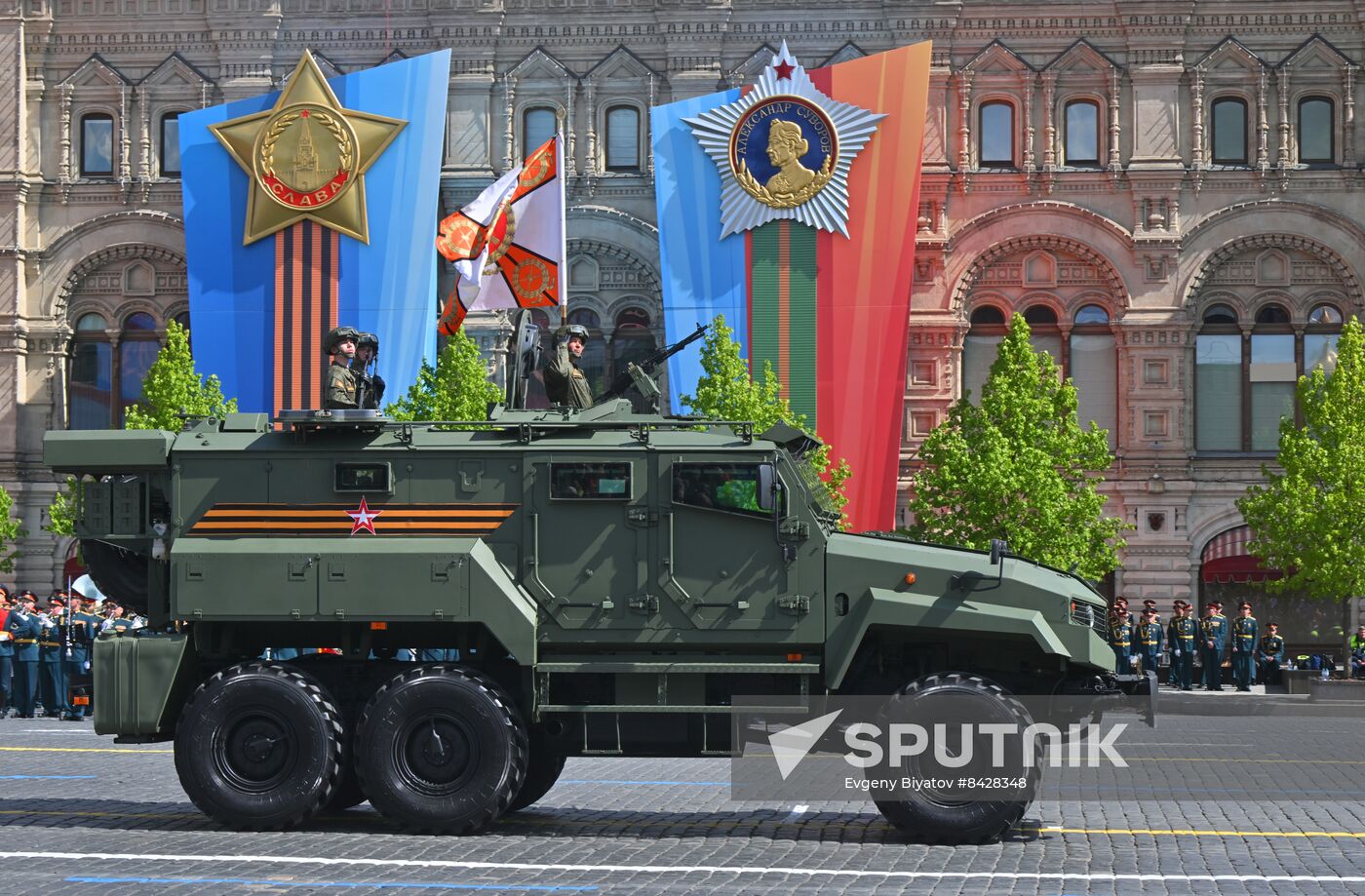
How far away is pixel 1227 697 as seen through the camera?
34.5m

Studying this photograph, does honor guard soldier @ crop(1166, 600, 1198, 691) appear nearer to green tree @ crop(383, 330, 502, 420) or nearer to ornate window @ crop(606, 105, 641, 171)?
green tree @ crop(383, 330, 502, 420)

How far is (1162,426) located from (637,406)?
1244cm

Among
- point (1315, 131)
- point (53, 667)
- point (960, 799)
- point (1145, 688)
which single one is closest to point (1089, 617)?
point (1145, 688)

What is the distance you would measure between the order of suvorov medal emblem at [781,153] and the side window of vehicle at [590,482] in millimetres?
30637

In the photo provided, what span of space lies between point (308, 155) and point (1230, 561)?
76.8ft

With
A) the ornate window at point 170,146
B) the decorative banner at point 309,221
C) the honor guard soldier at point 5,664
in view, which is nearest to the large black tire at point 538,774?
the honor guard soldier at point 5,664

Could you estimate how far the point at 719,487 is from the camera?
15.3 metres

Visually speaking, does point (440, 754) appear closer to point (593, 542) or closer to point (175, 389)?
point (593, 542)

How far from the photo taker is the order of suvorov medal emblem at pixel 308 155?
151 ft

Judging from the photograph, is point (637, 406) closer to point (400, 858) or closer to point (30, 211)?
point (30, 211)

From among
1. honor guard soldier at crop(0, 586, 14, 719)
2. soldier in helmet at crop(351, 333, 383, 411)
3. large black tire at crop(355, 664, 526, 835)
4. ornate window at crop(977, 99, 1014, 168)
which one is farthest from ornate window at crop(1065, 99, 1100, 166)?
large black tire at crop(355, 664, 526, 835)

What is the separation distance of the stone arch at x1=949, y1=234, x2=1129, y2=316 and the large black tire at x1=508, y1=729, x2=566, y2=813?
3244cm

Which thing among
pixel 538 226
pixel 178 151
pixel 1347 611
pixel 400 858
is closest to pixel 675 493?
pixel 400 858

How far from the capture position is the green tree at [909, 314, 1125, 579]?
41781mm
